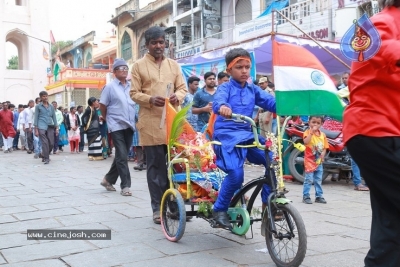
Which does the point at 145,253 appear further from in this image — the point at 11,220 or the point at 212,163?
the point at 11,220

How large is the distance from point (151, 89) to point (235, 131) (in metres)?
1.42

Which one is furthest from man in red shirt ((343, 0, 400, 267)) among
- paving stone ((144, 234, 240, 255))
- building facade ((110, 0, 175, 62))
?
building facade ((110, 0, 175, 62))

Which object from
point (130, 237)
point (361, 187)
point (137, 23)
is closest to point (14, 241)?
point (130, 237)

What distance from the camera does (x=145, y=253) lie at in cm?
385

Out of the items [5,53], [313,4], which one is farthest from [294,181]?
[5,53]

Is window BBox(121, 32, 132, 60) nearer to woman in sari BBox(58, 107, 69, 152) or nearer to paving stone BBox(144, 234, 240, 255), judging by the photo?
woman in sari BBox(58, 107, 69, 152)

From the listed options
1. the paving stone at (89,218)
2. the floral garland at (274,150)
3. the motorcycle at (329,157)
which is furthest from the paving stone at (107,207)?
the motorcycle at (329,157)

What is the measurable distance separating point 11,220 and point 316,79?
135 inches

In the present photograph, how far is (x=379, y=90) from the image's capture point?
2346 millimetres

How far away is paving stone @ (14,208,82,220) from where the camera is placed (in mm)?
5287

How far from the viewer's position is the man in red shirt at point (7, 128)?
17.3 metres

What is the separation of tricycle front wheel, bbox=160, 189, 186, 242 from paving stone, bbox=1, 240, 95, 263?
676 millimetres

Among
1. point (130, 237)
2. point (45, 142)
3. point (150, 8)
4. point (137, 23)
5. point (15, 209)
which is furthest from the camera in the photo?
point (137, 23)

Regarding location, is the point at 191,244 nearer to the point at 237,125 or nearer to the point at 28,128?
the point at 237,125
